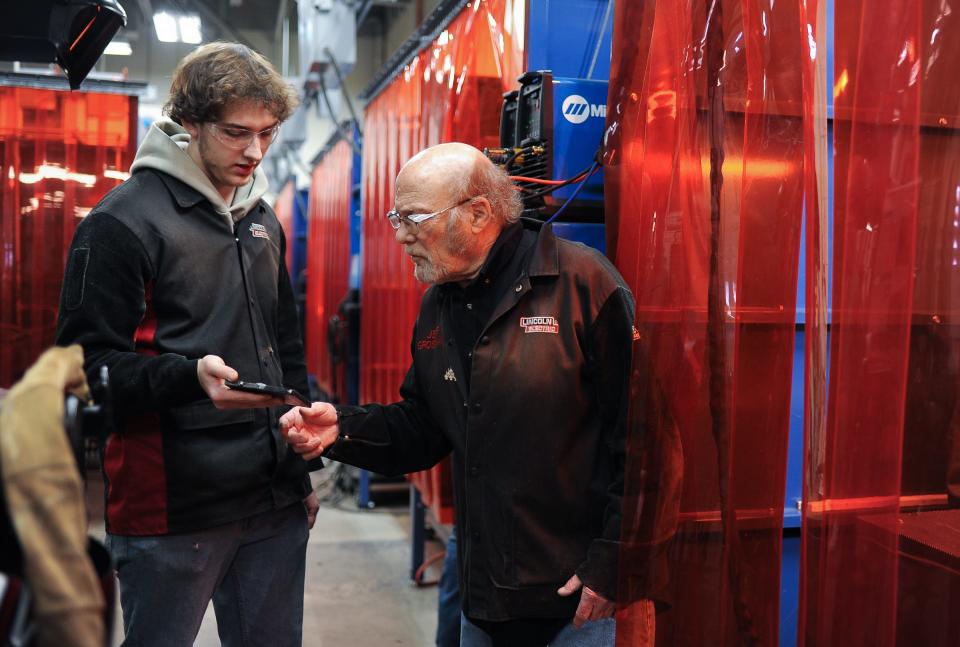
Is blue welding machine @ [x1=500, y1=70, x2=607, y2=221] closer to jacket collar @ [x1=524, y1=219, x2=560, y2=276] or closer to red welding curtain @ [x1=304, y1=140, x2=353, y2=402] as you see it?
jacket collar @ [x1=524, y1=219, x2=560, y2=276]

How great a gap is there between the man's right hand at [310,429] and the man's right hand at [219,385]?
0.63 feet

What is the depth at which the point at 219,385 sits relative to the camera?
161cm

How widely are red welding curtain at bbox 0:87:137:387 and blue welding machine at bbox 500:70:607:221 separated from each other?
2.85 metres

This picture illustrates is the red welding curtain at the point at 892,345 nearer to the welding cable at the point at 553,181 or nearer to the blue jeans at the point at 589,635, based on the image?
the blue jeans at the point at 589,635

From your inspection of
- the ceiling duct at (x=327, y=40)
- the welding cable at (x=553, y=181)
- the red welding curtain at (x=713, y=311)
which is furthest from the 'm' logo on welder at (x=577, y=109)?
the ceiling duct at (x=327, y=40)

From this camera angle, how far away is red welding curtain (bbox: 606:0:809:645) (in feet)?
5.04

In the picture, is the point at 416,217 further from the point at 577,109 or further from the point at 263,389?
the point at 577,109

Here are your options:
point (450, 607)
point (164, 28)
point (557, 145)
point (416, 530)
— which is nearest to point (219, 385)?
point (557, 145)

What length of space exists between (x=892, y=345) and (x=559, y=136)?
1237 millimetres

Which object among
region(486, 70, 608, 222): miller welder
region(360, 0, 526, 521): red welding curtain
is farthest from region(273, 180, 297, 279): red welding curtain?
region(486, 70, 608, 222): miller welder

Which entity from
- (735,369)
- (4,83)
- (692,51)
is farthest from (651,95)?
(4,83)

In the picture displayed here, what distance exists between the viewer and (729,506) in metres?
1.59

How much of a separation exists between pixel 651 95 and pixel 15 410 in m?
1.41

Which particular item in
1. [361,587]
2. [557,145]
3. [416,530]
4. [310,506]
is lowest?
[361,587]
